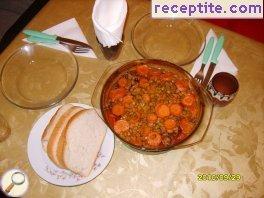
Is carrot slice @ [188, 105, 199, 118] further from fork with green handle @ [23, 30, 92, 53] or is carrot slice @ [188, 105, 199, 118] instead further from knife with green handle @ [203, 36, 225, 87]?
fork with green handle @ [23, 30, 92, 53]

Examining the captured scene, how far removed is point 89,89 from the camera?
1253mm

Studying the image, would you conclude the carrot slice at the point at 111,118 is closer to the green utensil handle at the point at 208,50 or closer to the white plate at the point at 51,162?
the white plate at the point at 51,162

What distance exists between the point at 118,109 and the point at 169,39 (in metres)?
0.42

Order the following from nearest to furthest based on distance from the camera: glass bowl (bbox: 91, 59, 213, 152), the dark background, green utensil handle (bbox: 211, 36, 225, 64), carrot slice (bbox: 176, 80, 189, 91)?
glass bowl (bbox: 91, 59, 213, 152) → carrot slice (bbox: 176, 80, 189, 91) → green utensil handle (bbox: 211, 36, 225, 64) → the dark background

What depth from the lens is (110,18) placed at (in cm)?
120

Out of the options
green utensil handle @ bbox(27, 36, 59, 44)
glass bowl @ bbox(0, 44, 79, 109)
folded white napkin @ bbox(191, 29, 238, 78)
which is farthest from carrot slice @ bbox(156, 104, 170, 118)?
green utensil handle @ bbox(27, 36, 59, 44)

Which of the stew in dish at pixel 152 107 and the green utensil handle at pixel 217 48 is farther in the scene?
the green utensil handle at pixel 217 48

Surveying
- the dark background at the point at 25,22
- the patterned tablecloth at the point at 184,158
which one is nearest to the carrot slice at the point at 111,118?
the patterned tablecloth at the point at 184,158

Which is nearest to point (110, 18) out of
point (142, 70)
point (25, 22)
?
point (142, 70)

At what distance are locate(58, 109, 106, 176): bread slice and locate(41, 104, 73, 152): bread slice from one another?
0.05 m

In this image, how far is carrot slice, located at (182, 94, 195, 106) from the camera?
111 centimetres

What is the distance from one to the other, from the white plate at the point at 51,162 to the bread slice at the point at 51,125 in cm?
4

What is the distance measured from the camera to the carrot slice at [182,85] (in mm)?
1142

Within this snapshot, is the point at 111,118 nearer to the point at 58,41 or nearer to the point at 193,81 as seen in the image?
the point at 193,81
